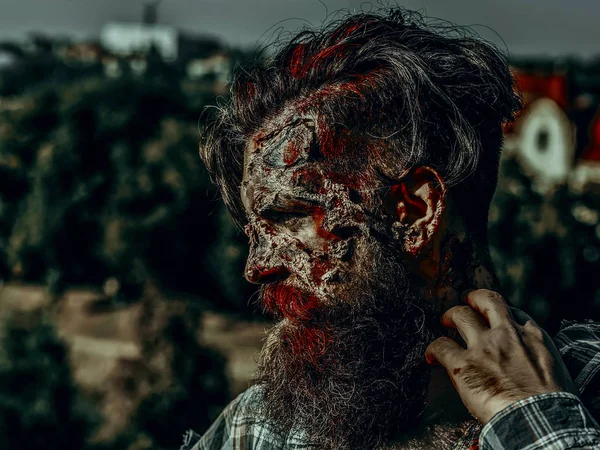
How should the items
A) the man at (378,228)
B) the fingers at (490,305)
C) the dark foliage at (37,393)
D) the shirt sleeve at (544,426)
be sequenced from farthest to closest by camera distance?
the dark foliage at (37,393)
the man at (378,228)
the fingers at (490,305)
the shirt sleeve at (544,426)

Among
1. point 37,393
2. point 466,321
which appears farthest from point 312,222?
point 37,393

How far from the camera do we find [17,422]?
30.8 ft

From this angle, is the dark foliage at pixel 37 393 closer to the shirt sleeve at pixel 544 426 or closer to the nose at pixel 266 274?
the nose at pixel 266 274

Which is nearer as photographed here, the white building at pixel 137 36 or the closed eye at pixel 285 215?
the closed eye at pixel 285 215

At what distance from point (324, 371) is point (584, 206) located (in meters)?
10.7

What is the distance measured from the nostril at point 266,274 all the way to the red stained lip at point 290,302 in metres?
0.02

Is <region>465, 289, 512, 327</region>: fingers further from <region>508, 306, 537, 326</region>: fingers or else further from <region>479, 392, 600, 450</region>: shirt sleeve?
<region>479, 392, 600, 450</region>: shirt sleeve

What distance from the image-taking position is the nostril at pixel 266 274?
7.83 ft

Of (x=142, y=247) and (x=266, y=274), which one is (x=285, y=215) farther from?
(x=142, y=247)

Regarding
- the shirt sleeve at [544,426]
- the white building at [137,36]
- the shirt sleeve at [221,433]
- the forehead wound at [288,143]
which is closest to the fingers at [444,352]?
the shirt sleeve at [544,426]

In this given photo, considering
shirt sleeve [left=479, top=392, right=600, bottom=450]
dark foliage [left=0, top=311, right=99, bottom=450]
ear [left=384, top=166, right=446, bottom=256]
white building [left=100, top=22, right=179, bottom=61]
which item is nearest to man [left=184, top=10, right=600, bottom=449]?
ear [left=384, top=166, right=446, bottom=256]

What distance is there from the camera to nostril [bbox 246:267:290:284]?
2387 millimetres

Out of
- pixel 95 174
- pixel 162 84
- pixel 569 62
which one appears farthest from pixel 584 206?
pixel 569 62

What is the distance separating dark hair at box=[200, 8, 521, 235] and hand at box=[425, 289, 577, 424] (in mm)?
338
